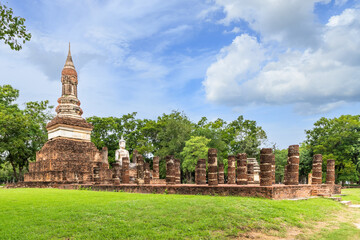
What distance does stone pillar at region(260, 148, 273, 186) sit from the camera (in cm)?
1381

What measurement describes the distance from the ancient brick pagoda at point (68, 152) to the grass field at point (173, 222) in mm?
14985

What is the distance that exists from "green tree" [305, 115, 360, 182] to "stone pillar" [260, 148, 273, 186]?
22554mm

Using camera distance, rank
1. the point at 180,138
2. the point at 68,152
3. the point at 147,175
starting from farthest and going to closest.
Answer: the point at 180,138, the point at 68,152, the point at 147,175

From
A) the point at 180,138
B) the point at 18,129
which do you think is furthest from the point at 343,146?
the point at 18,129

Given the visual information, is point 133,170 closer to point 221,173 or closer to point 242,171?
point 221,173

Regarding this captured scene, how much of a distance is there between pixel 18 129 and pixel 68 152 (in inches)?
336

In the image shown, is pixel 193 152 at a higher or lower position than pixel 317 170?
higher

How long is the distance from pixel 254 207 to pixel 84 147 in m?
20.9

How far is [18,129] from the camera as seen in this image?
30297 millimetres

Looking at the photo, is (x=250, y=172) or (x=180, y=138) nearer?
(x=250, y=172)

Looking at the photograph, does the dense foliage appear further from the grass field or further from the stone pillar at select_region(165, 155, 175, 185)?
the grass field

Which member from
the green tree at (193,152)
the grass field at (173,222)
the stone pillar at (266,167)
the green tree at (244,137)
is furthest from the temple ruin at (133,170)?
the green tree at (244,137)

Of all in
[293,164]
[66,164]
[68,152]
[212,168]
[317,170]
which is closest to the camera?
[293,164]

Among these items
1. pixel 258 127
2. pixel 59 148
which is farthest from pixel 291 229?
pixel 258 127
